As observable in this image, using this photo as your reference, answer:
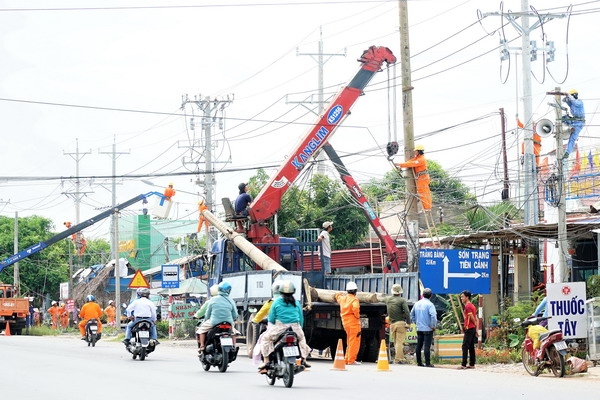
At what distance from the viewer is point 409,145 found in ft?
83.8

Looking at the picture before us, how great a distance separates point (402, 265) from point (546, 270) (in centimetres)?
501

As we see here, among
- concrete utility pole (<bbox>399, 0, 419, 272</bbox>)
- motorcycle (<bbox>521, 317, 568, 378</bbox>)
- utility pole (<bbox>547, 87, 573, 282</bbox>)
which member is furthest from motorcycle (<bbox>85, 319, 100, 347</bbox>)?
motorcycle (<bbox>521, 317, 568, 378</bbox>)

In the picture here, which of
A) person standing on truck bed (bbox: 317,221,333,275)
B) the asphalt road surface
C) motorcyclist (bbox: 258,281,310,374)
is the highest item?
person standing on truck bed (bbox: 317,221,333,275)

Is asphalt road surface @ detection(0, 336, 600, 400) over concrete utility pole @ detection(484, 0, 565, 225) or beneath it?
beneath

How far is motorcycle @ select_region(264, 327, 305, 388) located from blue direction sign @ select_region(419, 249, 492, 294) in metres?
6.60

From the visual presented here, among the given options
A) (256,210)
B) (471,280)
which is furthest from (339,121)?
(471,280)

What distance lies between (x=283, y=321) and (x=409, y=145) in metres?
10.4

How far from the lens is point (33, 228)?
83750 mm

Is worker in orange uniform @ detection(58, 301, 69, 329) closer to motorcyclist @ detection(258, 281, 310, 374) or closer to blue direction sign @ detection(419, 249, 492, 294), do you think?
blue direction sign @ detection(419, 249, 492, 294)

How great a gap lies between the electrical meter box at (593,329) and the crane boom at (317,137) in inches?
410

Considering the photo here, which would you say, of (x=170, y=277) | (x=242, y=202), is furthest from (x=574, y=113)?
(x=170, y=277)

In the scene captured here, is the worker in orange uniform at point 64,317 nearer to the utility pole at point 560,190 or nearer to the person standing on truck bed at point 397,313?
the person standing on truck bed at point 397,313

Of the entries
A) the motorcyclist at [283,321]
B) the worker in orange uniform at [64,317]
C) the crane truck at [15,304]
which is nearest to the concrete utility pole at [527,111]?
the motorcyclist at [283,321]

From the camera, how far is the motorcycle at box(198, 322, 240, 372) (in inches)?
720
